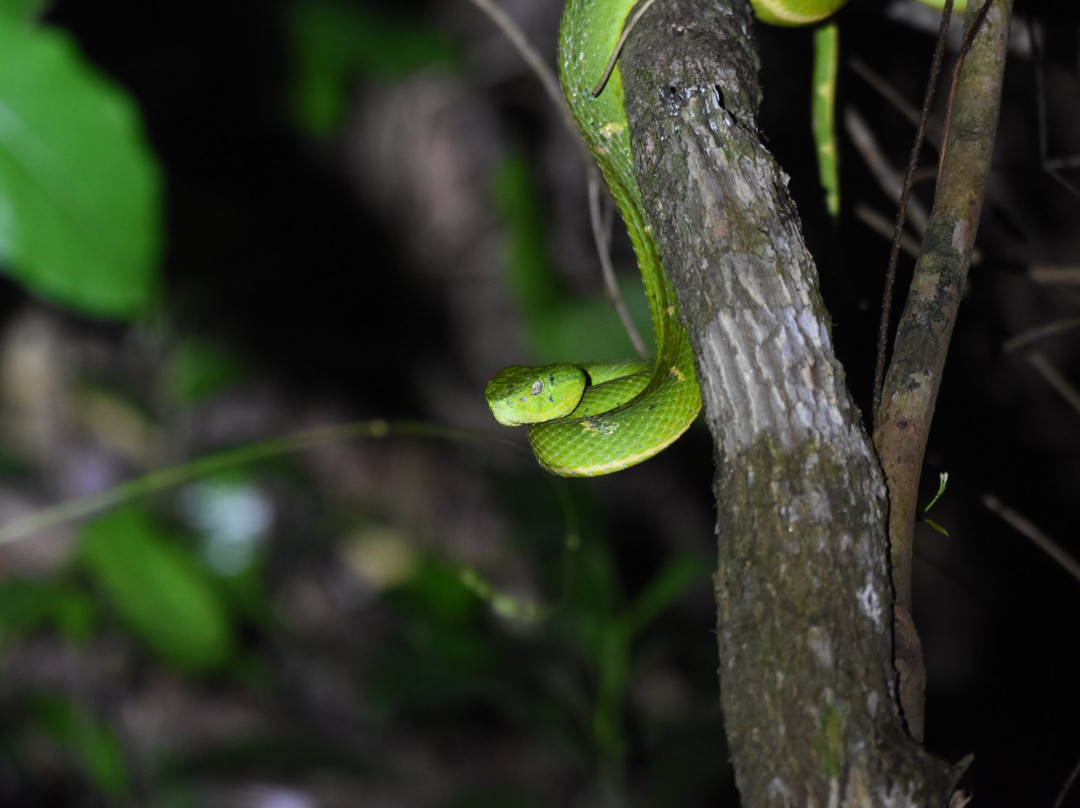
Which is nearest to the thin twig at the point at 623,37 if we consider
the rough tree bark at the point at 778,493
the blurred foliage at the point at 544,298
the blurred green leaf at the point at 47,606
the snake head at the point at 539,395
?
the rough tree bark at the point at 778,493

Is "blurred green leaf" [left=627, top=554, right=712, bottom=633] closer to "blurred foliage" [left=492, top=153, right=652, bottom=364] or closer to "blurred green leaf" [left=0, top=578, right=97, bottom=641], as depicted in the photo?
"blurred foliage" [left=492, top=153, right=652, bottom=364]

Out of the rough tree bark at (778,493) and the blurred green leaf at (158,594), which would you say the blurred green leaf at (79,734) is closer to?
the blurred green leaf at (158,594)

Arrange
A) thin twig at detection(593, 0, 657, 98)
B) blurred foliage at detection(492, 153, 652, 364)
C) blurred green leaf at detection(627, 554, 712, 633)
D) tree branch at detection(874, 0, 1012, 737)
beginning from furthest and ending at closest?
blurred foliage at detection(492, 153, 652, 364)
blurred green leaf at detection(627, 554, 712, 633)
thin twig at detection(593, 0, 657, 98)
tree branch at detection(874, 0, 1012, 737)

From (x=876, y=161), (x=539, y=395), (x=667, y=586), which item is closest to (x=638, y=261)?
(x=539, y=395)

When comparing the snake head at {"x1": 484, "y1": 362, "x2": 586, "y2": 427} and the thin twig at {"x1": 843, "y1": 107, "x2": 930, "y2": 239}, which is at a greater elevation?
the thin twig at {"x1": 843, "y1": 107, "x2": 930, "y2": 239}

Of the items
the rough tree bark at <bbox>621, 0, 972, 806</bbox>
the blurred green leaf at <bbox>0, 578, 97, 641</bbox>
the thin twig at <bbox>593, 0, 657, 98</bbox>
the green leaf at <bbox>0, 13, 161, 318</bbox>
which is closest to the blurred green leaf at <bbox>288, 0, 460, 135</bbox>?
the blurred green leaf at <bbox>0, 578, 97, 641</bbox>

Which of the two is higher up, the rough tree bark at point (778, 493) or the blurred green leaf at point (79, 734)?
the rough tree bark at point (778, 493)
